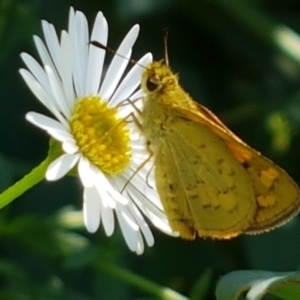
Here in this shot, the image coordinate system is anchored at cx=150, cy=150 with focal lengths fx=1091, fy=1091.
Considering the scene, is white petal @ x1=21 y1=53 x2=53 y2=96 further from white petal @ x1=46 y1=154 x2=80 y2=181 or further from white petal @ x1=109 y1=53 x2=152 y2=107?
white petal @ x1=109 y1=53 x2=152 y2=107

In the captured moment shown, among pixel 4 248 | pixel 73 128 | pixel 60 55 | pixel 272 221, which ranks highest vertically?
pixel 60 55

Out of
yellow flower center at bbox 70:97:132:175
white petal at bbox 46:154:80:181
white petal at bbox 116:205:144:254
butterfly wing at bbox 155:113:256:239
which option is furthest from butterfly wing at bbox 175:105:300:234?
white petal at bbox 46:154:80:181

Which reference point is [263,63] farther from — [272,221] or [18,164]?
[272,221]

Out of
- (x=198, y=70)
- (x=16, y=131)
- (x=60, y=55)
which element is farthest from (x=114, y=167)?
(x=198, y=70)

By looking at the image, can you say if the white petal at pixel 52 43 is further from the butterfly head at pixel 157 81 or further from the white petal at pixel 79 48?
the butterfly head at pixel 157 81

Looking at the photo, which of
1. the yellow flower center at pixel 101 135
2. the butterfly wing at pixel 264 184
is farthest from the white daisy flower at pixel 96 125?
the butterfly wing at pixel 264 184

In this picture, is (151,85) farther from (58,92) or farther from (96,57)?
(58,92)
